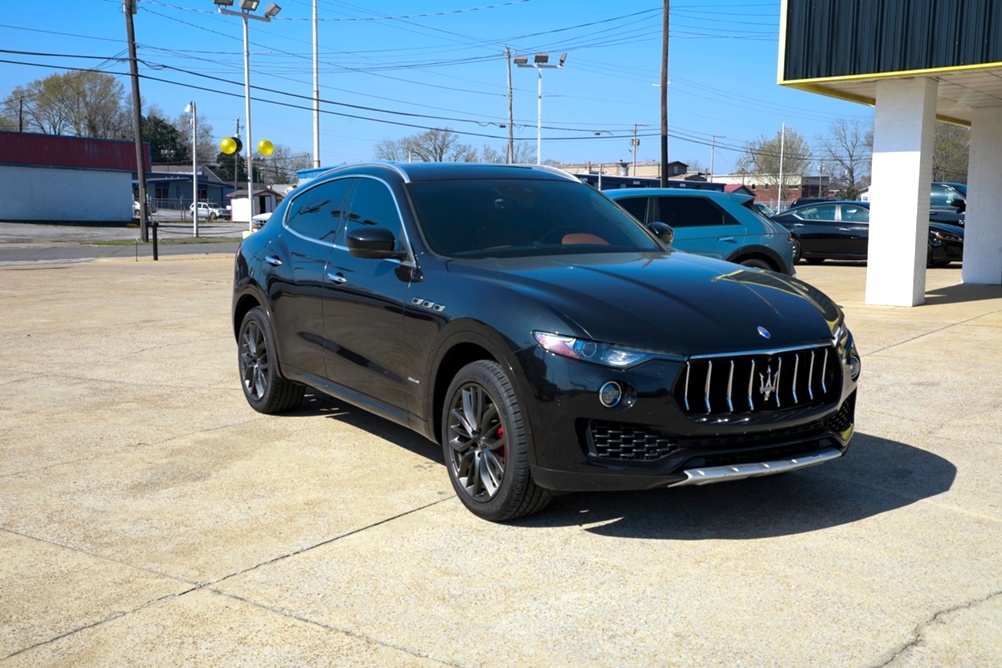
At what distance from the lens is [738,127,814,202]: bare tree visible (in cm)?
10788

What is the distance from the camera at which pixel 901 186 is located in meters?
13.9

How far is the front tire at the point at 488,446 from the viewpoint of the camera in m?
4.44

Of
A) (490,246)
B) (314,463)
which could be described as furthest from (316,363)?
(490,246)

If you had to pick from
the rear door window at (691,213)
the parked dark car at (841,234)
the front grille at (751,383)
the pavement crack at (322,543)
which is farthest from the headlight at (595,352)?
the parked dark car at (841,234)

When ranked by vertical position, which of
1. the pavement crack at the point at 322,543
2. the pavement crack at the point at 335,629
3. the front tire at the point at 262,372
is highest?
the front tire at the point at 262,372

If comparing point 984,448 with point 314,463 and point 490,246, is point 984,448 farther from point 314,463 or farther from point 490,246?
point 314,463

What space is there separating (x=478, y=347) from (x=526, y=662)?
1804 mm

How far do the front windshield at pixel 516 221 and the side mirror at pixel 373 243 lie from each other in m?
0.19

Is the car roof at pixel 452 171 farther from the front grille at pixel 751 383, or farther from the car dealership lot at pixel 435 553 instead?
the front grille at pixel 751 383

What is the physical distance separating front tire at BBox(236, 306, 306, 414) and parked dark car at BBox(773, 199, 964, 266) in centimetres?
1721

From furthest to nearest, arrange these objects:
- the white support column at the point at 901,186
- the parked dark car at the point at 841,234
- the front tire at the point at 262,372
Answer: the parked dark car at the point at 841,234
the white support column at the point at 901,186
the front tire at the point at 262,372

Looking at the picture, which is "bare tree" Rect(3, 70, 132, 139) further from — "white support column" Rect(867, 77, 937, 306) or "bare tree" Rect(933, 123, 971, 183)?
"white support column" Rect(867, 77, 937, 306)

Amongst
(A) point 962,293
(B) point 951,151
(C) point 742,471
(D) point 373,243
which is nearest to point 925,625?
(C) point 742,471

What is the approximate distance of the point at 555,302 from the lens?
450 centimetres
